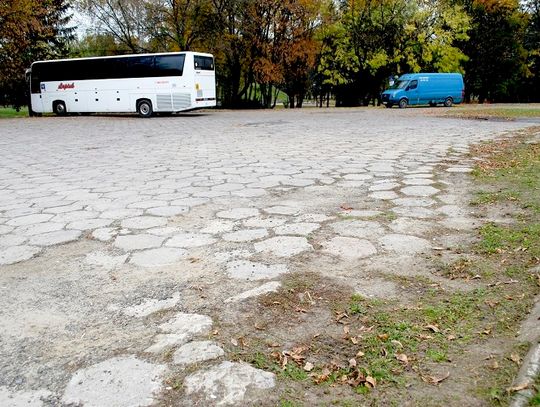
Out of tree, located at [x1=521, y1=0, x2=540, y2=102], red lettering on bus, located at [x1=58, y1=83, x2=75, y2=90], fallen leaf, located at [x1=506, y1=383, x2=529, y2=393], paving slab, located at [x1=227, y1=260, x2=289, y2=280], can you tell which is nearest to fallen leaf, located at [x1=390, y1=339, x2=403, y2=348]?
fallen leaf, located at [x1=506, y1=383, x2=529, y2=393]

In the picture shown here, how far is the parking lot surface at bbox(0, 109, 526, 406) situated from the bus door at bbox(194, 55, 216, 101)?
15.5 meters

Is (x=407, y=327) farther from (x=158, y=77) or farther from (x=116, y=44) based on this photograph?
(x=116, y=44)

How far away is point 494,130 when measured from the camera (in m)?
12.1

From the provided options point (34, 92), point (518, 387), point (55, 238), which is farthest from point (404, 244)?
point (34, 92)

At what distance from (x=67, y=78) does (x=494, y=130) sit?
1991 centimetres

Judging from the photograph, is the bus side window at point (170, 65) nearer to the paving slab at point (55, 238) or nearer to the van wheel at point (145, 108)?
the van wheel at point (145, 108)

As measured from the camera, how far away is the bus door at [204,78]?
21641mm

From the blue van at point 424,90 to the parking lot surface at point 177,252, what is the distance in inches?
929

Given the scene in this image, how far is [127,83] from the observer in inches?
876

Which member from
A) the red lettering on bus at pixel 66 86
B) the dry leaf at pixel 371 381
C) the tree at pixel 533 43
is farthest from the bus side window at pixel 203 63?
the tree at pixel 533 43

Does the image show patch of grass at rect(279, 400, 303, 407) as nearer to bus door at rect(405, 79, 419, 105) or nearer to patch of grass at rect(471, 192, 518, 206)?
patch of grass at rect(471, 192, 518, 206)

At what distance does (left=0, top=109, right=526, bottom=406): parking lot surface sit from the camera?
6.11 ft

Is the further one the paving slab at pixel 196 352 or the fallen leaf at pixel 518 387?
the paving slab at pixel 196 352

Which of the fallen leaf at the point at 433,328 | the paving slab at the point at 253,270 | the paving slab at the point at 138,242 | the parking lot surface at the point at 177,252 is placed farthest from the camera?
the paving slab at the point at 138,242
